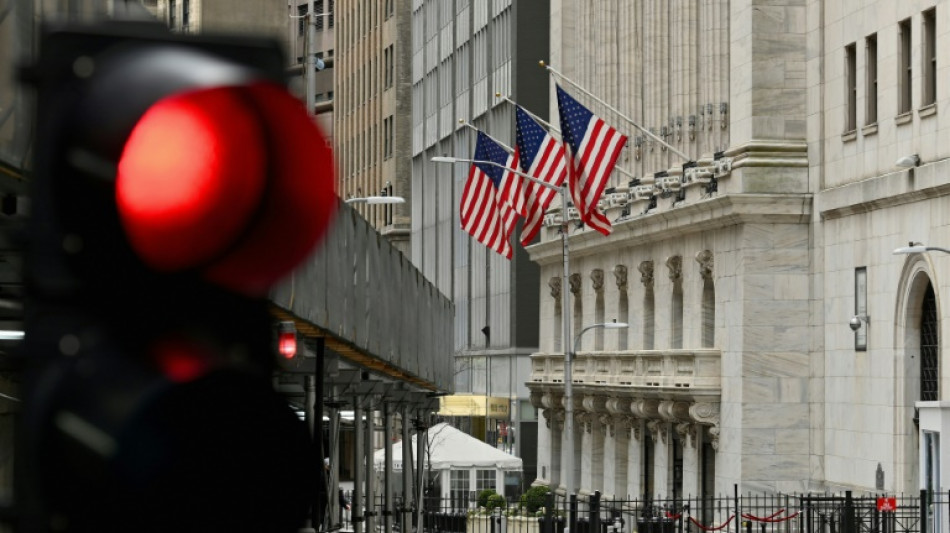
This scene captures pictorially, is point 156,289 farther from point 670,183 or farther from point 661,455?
point 661,455

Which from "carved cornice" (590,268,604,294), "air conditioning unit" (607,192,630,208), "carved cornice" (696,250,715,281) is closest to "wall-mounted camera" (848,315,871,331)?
"carved cornice" (696,250,715,281)

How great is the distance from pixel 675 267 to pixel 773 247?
6.44m

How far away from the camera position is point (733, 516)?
161ft

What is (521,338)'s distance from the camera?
89.6 m

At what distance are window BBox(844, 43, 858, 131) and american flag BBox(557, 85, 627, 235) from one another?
6233mm

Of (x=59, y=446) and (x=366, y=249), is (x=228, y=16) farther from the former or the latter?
(x=59, y=446)

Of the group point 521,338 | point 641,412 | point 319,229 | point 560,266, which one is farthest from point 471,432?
point 319,229

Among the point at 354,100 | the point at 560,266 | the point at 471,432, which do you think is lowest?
the point at 471,432

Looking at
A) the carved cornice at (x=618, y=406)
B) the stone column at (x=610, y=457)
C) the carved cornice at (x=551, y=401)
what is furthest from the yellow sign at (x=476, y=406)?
the carved cornice at (x=618, y=406)

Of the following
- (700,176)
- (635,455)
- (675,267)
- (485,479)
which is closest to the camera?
(700,176)

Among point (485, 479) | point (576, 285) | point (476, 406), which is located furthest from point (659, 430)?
point (476, 406)

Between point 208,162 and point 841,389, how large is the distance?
162ft

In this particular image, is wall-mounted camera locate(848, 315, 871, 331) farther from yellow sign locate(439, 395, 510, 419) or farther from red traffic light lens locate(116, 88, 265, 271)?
red traffic light lens locate(116, 88, 265, 271)

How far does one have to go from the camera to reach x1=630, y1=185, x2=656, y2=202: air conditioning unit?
6197 centimetres
